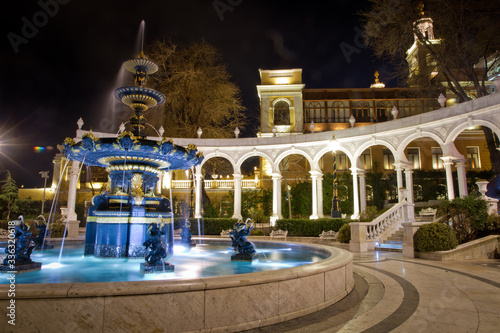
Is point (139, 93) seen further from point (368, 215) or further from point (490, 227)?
point (368, 215)

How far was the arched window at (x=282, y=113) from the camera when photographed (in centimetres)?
4034

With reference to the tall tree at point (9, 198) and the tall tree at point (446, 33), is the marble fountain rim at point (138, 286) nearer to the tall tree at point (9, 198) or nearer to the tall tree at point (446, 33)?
the tall tree at point (446, 33)

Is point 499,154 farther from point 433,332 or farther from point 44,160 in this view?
point 44,160

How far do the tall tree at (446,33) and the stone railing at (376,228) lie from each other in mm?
7536

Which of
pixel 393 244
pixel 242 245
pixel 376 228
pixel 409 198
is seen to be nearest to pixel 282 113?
pixel 409 198

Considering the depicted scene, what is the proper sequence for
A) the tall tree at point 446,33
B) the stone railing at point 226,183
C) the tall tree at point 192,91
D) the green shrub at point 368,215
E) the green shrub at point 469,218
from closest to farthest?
the green shrub at point 469,218, the green shrub at point 368,215, the tall tree at point 446,33, the tall tree at point 192,91, the stone railing at point 226,183

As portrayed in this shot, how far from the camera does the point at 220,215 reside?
2945cm

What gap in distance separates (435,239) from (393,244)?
3793 mm

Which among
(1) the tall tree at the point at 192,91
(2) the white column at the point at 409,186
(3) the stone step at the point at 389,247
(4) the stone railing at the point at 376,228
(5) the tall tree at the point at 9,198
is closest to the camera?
(3) the stone step at the point at 389,247

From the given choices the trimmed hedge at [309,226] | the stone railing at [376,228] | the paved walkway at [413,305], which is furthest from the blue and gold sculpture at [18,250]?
the trimmed hedge at [309,226]

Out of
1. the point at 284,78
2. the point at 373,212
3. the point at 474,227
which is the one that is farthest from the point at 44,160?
the point at 474,227

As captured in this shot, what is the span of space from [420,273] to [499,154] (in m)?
16.1

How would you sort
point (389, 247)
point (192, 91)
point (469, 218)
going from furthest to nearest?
→ point (192, 91)
point (389, 247)
point (469, 218)

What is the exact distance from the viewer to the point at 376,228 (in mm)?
15805
